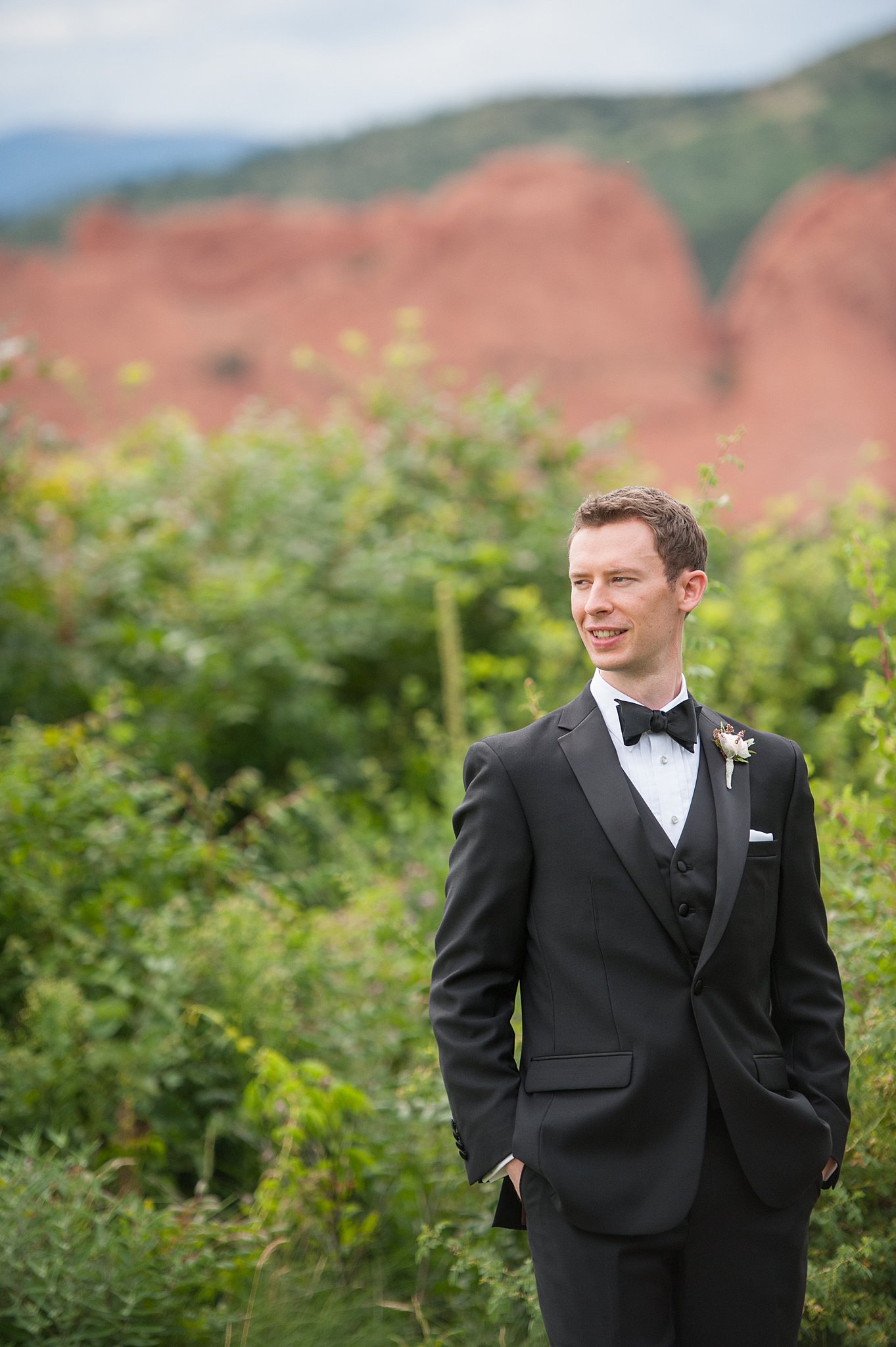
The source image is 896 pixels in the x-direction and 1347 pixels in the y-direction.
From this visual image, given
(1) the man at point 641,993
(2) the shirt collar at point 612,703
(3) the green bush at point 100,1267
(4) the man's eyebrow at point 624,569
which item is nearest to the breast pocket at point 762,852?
(1) the man at point 641,993

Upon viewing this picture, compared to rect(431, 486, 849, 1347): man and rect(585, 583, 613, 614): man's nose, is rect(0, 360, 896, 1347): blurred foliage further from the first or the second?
rect(585, 583, 613, 614): man's nose

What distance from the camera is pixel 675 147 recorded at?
18.3 meters

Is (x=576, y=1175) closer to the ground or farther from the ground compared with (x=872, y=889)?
closer to the ground

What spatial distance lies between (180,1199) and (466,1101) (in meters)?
1.73

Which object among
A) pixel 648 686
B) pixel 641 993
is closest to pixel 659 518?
pixel 648 686

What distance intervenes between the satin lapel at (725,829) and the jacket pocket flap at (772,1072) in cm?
23

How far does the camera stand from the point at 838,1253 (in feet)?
7.10

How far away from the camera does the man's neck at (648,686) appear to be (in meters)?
1.88

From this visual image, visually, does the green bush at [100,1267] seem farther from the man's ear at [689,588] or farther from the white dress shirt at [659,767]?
the man's ear at [689,588]

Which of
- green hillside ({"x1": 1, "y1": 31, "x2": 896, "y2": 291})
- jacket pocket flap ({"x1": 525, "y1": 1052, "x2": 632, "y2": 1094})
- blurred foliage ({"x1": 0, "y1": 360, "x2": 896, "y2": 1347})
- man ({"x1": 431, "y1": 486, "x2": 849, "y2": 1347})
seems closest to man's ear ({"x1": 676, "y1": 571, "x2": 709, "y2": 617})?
man ({"x1": 431, "y1": 486, "x2": 849, "y2": 1347})

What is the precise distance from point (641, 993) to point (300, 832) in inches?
129

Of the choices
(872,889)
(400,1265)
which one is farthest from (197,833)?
(872,889)

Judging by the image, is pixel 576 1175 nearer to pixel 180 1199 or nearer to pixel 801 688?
pixel 180 1199

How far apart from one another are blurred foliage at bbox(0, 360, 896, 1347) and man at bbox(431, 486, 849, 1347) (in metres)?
0.57
